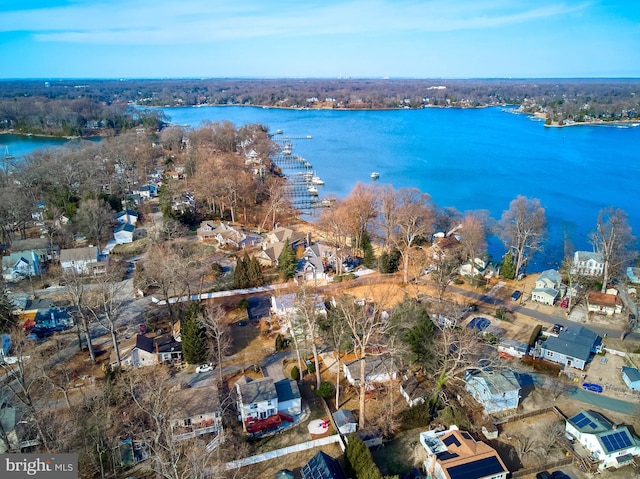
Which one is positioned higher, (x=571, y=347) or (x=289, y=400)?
(x=571, y=347)

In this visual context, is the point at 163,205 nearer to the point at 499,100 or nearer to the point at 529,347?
the point at 529,347

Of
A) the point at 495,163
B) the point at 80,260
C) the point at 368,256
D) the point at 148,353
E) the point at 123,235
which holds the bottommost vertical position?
the point at 148,353

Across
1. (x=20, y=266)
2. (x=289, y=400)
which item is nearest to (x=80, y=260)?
(x=20, y=266)

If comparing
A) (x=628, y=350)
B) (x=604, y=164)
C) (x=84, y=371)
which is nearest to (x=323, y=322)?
(x=84, y=371)

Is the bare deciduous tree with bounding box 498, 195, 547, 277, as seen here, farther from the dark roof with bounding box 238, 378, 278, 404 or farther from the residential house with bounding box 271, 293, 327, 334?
the dark roof with bounding box 238, 378, 278, 404

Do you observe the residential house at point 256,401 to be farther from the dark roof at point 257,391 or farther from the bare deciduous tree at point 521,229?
the bare deciduous tree at point 521,229

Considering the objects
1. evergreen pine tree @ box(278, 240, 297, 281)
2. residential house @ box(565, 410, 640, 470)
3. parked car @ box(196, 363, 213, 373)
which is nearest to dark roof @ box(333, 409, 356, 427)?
parked car @ box(196, 363, 213, 373)

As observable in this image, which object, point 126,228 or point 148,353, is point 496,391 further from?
point 126,228
